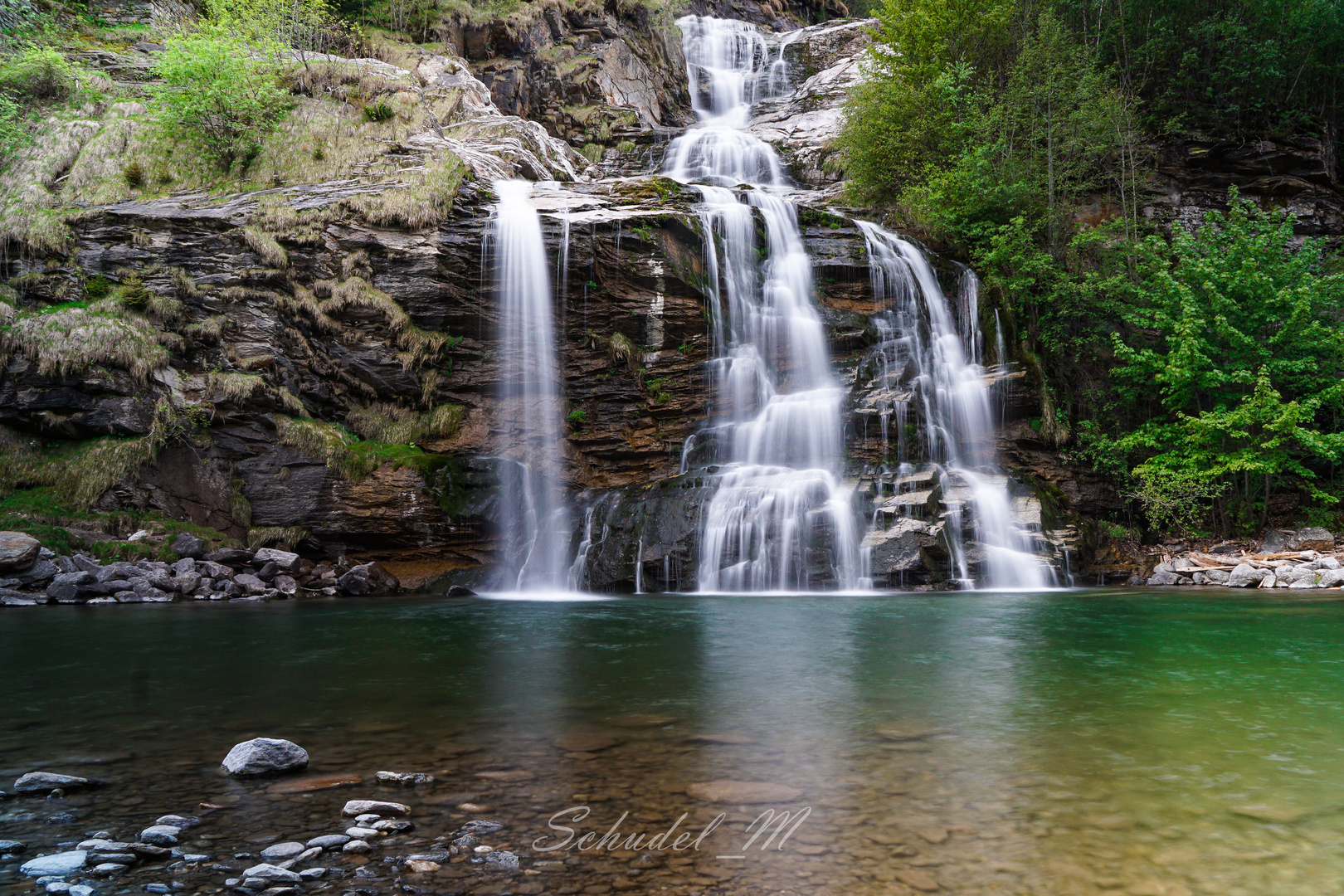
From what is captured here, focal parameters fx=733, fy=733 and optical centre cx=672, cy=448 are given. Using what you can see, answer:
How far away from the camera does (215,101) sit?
21.1m

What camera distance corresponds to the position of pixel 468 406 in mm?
19578

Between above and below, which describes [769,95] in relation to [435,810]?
above

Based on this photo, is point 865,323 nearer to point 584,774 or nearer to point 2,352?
point 584,774

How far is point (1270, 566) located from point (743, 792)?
17.6m

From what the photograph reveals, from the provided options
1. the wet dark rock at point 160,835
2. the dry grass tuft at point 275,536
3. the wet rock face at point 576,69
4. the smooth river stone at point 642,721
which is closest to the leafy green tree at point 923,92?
the wet rock face at point 576,69

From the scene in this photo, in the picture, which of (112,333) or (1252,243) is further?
(1252,243)

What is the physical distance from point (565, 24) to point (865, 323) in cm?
2373

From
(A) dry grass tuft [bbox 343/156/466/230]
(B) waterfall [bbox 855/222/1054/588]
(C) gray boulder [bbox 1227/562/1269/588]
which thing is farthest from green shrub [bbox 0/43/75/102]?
(C) gray boulder [bbox 1227/562/1269/588]

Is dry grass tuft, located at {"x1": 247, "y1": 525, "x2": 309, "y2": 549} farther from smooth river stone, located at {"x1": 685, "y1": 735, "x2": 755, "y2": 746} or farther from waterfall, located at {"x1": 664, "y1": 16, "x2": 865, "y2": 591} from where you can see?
smooth river stone, located at {"x1": 685, "y1": 735, "x2": 755, "y2": 746}

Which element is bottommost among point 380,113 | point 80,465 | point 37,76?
point 80,465

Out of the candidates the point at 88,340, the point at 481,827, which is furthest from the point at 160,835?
the point at 88,340

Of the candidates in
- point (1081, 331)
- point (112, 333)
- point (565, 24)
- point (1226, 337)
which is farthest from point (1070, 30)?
point (112, 333)

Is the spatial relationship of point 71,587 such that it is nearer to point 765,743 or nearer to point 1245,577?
point 765,743

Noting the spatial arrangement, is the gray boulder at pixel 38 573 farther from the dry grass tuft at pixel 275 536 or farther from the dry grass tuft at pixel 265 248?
the dry grass tuft at pixel 265 248
